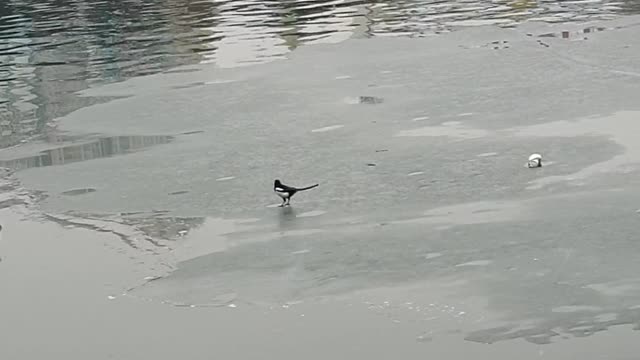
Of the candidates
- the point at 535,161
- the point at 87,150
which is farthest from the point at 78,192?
the point at 535,161

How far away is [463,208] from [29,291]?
2724 millimetres

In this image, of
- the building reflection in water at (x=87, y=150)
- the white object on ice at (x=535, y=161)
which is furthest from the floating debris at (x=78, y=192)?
the white object on ice at (x=535, y=161)

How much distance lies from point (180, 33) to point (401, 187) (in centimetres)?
1124

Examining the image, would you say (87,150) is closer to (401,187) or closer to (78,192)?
(78,192)

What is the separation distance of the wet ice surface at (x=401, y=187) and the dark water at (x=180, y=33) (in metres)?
1.16

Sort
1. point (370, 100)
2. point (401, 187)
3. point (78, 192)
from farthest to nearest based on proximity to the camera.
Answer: point (370, 100)
point (78, 192)
point (401, 187)

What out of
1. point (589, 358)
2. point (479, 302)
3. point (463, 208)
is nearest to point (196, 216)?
point (463, 208)

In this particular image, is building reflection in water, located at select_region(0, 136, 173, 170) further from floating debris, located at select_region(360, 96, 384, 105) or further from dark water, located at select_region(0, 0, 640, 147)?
floating debris, located at select_region(360, 96, 384, 105)

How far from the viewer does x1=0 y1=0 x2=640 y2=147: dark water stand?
14.1 metres

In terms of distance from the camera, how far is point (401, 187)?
8305 millimetres

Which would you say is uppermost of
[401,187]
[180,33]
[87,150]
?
[401,187]

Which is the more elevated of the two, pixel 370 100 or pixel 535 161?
pixel 535 161

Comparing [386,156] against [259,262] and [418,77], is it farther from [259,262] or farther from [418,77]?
[418,77]

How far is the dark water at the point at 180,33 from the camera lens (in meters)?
14.1
